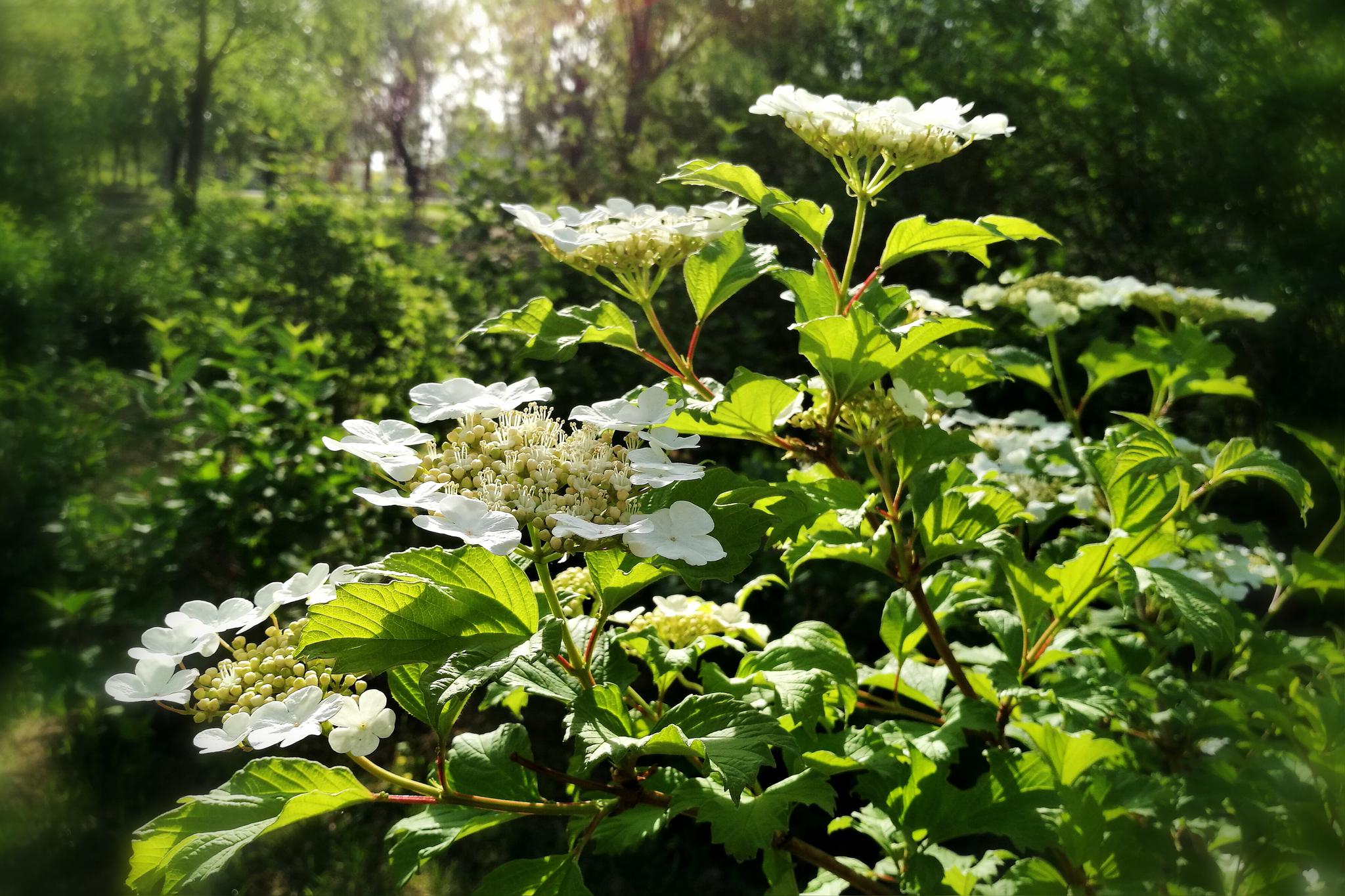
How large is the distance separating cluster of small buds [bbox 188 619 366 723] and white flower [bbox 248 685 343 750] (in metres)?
0.03

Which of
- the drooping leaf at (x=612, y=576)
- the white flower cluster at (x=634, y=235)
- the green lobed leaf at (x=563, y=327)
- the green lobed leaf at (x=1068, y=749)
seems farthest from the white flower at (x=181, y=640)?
the green lobed leaf at (x=1068, y=749)

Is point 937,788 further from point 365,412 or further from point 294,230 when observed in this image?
point 294,230

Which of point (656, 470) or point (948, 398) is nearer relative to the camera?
point (656, 470)

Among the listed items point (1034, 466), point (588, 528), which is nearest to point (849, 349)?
point (588, 528)

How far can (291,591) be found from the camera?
0.84 metres

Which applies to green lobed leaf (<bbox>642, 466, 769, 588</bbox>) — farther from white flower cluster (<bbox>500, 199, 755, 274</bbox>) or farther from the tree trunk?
the tree trunk

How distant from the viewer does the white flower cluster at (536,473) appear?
73 cm

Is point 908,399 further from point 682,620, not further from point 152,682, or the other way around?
point 152,682

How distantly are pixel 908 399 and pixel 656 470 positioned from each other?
1.53 feet

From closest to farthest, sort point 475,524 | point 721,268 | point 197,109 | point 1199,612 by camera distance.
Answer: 1. point 475,524
2. point 1199,612
3. point 721,268
4. point 197,109

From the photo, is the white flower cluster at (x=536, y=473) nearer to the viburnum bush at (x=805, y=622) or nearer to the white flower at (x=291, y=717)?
the viburnum bush at (x=805, y=622)

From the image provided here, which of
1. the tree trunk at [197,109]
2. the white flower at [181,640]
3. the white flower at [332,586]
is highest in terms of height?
the tree trunk at [197,109]

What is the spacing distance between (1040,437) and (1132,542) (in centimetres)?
62

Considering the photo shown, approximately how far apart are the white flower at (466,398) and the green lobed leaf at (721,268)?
0.36 m
